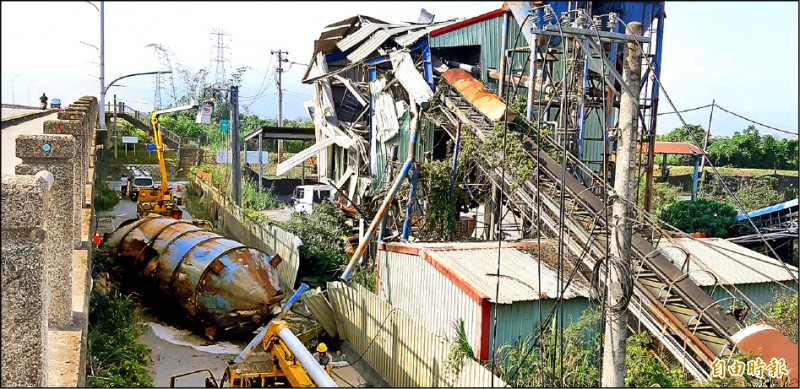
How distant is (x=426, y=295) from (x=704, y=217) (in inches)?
483

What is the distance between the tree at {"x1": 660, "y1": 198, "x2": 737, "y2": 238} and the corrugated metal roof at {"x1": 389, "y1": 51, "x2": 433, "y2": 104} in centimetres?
948


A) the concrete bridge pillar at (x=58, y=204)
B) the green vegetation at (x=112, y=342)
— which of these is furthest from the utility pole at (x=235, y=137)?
the concrete bridge pillar at (x=58, y=204)

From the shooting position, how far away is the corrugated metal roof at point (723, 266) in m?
11.6

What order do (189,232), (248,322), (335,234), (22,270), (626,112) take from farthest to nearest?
(335,234) → (189,232) → (248,322) → (626,112) → (22,270)

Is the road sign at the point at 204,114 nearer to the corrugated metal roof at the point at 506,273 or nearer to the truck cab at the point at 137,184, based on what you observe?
the truck cab at the point at 137,184

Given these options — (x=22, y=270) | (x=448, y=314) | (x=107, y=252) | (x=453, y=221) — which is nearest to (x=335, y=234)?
(x=453, y=221)

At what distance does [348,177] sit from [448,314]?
505 inches

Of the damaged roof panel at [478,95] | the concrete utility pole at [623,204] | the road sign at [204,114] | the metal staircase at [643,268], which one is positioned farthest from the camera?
the road sign at [204,114]

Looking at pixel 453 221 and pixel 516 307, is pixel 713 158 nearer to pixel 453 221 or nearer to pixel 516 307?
pixel 453 221

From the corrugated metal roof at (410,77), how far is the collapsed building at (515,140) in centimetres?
4

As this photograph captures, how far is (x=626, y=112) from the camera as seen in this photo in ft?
22.1

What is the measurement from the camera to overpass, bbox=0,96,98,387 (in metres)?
4.32

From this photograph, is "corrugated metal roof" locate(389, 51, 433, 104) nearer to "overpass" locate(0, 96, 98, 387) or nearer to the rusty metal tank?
the rusty metal tank

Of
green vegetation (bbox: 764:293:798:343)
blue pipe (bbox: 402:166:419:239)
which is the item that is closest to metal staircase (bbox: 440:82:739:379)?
blue pipe (bbox: 402:166:419:239)
